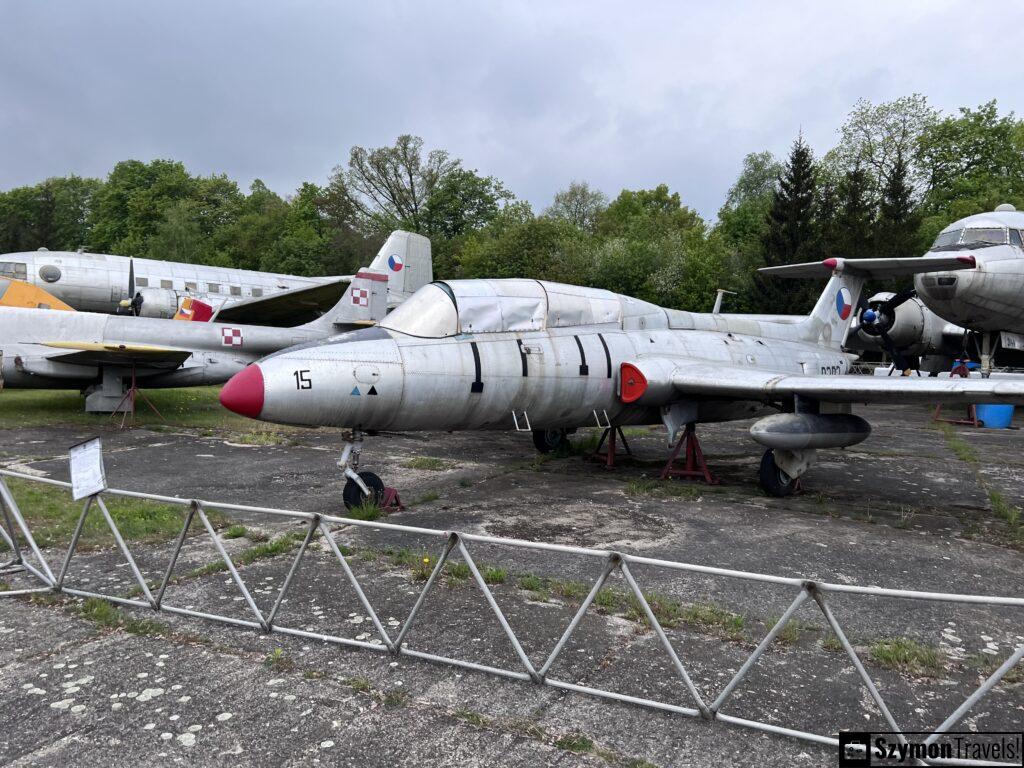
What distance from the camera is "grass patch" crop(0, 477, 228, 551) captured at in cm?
634

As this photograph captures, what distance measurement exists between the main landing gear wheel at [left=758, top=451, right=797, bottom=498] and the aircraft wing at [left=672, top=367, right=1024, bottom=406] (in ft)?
2.94

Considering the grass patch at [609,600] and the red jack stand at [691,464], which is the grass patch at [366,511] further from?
the red jack stand at [691,464]

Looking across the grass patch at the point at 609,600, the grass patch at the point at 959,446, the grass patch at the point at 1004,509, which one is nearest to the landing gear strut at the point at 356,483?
the grass patch at the point at 609,600

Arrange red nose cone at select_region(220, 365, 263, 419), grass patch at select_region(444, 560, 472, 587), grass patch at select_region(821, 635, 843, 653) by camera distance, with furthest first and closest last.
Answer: red nose cone at select_region(220, 365, 263, 419), grass patch at select_region(444, 560, 472, 587), grass patch at select_region(821, 635, 843, 653)

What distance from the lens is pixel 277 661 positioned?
3.94m

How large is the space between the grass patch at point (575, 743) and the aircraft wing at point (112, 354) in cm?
1400

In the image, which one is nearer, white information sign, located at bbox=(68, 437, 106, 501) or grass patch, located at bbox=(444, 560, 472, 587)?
white information sign, located at bbox=(68, 437, 106, 501)

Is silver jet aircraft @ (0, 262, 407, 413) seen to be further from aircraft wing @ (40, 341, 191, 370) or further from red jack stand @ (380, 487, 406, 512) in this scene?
red jack stand @ (380, 487, 406, 512)

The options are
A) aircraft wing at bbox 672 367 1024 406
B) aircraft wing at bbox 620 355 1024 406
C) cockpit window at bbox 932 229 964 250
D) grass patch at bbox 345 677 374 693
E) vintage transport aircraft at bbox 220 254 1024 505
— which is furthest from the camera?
cockpit window at bbox 932 229 964 250

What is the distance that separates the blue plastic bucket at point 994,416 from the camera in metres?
17.5

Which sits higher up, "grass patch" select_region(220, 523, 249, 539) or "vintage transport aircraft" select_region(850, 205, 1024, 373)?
"vintage transport aircraft" select_region(850, 205, 1024, 373)

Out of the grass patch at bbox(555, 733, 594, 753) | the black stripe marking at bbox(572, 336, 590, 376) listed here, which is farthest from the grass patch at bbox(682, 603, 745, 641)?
the black stripe marking at bbox(572, 336, 590, 376)

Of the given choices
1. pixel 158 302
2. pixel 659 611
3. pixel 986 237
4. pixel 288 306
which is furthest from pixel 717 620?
pixel 158 302

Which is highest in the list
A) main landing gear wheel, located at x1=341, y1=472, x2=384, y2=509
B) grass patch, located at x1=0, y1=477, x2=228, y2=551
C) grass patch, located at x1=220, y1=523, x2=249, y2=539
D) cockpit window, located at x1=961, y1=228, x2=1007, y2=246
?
cockpit window, located at x1=961, y1=228, x2=1007, y2=246
